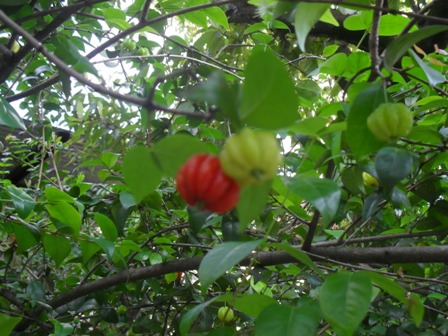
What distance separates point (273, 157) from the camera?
1.57ft

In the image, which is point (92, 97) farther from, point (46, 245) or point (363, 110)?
point (363, 110)

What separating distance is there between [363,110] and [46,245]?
0.99 m

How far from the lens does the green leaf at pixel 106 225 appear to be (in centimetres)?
135

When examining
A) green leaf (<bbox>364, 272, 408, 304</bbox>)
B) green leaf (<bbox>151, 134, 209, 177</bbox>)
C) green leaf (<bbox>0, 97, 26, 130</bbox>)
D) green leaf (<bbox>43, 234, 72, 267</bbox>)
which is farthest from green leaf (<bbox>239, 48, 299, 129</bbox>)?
green leaf (<bbox>43, 234, 72, 267</bbox>)

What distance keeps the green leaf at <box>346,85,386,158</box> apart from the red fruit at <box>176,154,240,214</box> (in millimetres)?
307

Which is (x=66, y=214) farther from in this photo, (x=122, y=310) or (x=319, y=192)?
(x=319, y=192)

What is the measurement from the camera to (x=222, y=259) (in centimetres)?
75

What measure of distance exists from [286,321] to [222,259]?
181 mm

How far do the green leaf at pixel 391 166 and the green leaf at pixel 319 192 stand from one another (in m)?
0.17

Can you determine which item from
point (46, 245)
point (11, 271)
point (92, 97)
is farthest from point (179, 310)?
point (92, 97)

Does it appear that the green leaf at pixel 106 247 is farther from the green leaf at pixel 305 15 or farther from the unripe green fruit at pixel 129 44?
the unripe green fruit at pixel 129 44

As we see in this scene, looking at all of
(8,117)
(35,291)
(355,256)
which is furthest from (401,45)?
(35,291)

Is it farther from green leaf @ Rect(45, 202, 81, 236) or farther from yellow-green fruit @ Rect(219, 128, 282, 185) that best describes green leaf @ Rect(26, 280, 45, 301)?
yellow-green fruit @ Rect(219, 128, 282, 185)

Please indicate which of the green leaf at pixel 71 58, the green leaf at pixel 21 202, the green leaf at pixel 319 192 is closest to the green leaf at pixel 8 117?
the green leaf at pixel 71 58
